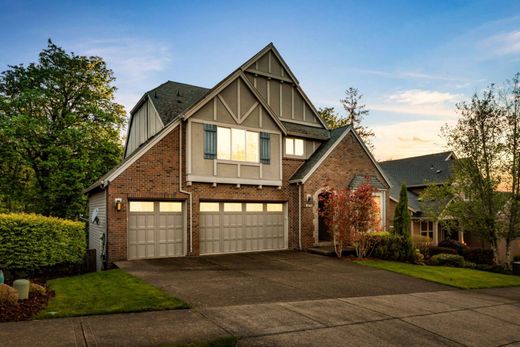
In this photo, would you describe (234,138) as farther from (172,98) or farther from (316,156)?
(172,98)

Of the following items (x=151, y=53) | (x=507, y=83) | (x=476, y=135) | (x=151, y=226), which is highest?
(x=151, y=53)

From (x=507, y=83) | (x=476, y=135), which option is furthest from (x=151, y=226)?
(x=507, y=83)

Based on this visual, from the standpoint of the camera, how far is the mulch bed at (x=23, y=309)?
6957 millimetres

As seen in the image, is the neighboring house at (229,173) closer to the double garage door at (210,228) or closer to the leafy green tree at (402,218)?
the double garage door at (210,228)

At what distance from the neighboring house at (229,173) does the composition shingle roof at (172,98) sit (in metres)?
0.09

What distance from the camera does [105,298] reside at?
28.6ft

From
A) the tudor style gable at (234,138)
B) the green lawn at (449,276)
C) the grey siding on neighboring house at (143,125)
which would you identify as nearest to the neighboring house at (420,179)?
the green lawn at (449,276)

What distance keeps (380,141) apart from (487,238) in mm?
25452

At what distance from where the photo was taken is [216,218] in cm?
1709

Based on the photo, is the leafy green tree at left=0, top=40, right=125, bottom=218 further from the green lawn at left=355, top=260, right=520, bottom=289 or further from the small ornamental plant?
the green lawn at left=355, top=260, right=520, bottom=289

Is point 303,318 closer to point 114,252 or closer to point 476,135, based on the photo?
point 114,252

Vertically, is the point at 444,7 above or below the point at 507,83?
above

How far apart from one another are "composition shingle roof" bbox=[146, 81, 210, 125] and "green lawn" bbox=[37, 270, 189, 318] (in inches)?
384

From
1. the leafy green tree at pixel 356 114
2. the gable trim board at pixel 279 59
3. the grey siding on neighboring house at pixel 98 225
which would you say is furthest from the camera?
the leafy green tree at pixel 356 114
